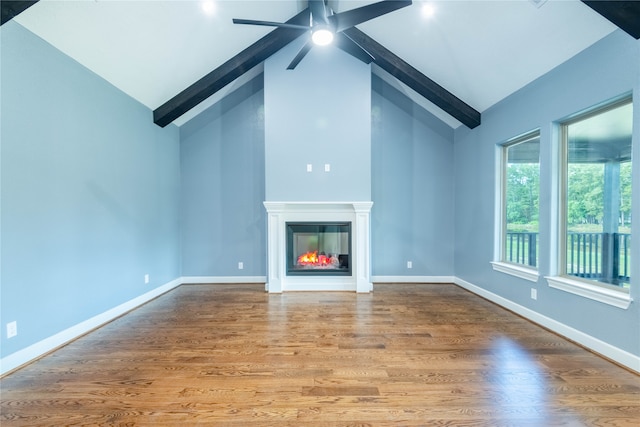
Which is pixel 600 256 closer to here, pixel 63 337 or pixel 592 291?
pixel 592 291

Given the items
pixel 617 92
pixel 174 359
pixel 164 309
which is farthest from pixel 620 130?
pixel 164 309

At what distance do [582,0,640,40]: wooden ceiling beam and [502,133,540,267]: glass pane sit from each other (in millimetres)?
1238

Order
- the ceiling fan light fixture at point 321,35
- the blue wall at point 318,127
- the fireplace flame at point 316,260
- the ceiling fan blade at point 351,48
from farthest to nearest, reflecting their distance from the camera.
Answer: the fireplace flame at point 316,260
the blue wall at point 318,127
the ceiling fan blade at point 351,48
the ceiling fan light fixture at point 321,35

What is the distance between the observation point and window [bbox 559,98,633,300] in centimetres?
224

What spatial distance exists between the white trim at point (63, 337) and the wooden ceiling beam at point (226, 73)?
98.8 inches

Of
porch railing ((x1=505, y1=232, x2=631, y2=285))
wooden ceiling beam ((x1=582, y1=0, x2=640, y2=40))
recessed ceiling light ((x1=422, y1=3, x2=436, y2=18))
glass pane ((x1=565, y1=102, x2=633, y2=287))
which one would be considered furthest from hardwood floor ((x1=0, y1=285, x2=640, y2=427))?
recessed ceiling light ((x1=422, y1=3, x2=436, y2=18))

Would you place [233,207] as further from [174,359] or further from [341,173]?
[174,359]

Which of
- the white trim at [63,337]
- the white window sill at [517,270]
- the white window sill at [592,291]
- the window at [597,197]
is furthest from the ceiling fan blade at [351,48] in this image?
the white trim at [63,337]

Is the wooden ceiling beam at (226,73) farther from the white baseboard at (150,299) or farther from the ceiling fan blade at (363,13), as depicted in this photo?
the white baseboard at (150,299)

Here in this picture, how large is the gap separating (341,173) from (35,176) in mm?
3292

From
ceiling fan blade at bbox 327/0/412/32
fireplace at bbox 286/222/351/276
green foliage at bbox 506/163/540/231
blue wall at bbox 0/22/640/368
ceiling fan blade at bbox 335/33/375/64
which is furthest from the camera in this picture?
fireplace at bbox 286/222/351/276

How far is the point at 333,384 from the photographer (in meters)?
1.88

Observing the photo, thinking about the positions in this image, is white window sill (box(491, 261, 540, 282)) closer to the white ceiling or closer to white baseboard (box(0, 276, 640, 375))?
white baseboard (box(0, 276, 640, 375))

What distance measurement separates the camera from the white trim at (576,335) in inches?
80.4
